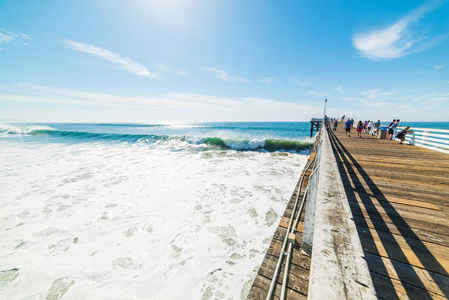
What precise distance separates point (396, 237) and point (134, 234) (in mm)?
5820

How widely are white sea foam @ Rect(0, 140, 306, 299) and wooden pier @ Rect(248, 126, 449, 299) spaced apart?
182 centimetres

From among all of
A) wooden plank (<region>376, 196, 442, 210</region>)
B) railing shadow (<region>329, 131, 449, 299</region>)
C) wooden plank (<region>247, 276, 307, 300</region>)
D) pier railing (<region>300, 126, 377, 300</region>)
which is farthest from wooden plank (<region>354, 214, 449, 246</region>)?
pier railing (<region>300, 126, 377, 300</region>)

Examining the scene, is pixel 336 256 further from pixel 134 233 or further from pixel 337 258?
pixel 134 233

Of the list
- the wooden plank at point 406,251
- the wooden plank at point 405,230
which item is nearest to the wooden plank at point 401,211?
the wooden plank at point 405,230

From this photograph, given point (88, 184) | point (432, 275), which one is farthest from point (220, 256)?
point (88, 184)

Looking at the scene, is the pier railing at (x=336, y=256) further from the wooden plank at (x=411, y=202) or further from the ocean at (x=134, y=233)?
the ocean at (x=134, y=233)

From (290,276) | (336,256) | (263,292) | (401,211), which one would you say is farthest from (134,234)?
(401,211)

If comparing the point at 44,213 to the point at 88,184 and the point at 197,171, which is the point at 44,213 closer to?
the point at 88,184

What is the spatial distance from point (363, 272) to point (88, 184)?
10.6 meters

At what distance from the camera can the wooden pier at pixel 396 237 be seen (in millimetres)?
1542

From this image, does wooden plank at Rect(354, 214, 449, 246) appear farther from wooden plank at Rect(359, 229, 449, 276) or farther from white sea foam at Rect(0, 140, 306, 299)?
white sea foam at Rect(0, 140, 306, 299)

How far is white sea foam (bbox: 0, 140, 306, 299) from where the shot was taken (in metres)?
3.46

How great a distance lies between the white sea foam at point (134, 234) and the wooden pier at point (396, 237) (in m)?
1.82

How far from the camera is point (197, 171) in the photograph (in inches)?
417
